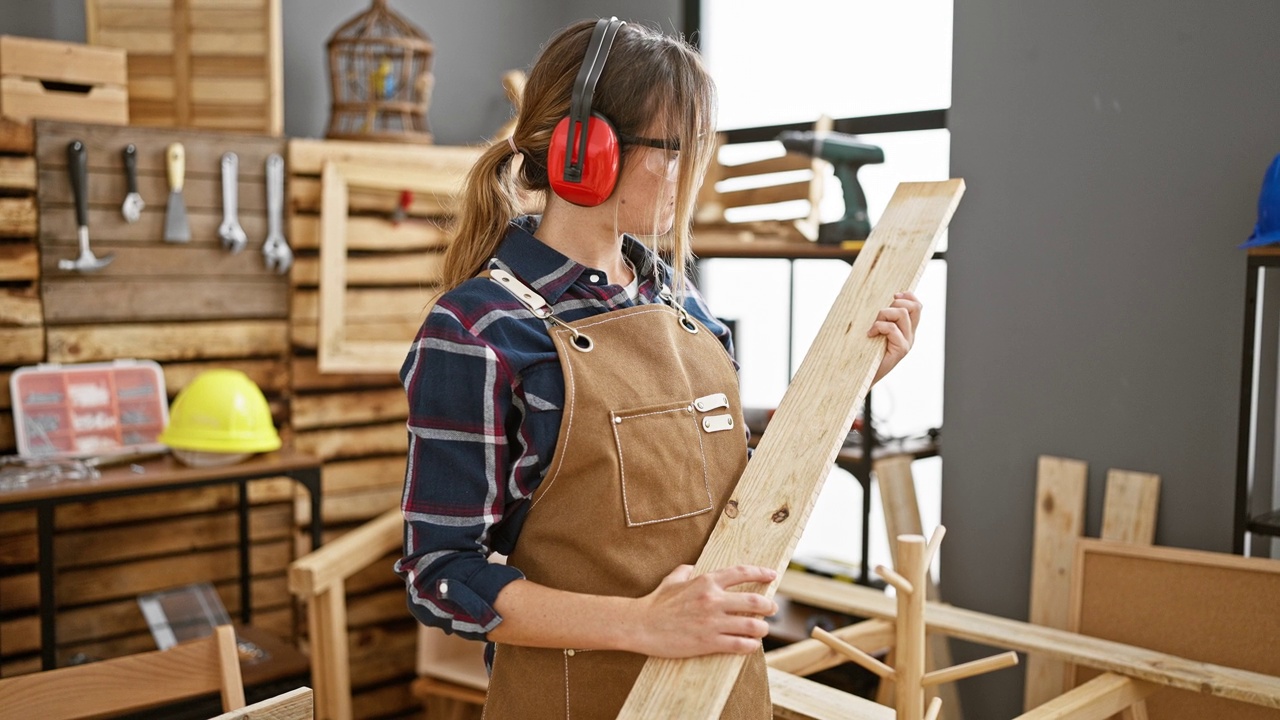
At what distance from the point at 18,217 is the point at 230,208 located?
21.3 inches

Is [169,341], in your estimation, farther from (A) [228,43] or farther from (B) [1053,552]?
(B) [1053,552]

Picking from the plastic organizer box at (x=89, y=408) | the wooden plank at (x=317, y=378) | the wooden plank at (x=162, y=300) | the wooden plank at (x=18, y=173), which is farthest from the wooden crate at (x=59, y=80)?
the wooden plank at (x=317, y=378)

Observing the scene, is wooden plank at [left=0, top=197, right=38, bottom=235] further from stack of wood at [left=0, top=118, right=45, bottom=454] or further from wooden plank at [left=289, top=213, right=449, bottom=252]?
wooden plank at [left=289, top=213, right=449, bottom=252]

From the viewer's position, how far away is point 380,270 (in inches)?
132

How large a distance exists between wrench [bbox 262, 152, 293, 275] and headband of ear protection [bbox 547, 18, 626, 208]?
7.20 feet

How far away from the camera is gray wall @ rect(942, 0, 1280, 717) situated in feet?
6.84

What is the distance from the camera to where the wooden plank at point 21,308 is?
2758 millimetres

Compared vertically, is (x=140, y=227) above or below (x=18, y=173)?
below

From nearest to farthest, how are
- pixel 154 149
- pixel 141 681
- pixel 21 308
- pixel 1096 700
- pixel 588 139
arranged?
pixel 588 139
pixel 141 681
pixel 1096 700
pixel 21 308
pixel 154 149

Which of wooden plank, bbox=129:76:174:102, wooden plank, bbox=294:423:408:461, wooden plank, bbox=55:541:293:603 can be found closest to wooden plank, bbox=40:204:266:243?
wooden plank, bbox=129:76:174:102

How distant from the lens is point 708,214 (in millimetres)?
3133

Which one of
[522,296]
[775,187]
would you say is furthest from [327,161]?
[522,296]

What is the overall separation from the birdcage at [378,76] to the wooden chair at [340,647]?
1.29 metres

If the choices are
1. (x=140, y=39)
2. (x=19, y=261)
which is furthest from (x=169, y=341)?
(x=140, y=39)
